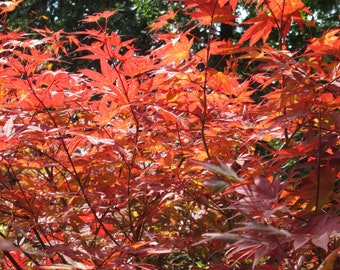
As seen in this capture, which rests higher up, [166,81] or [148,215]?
[166,81]

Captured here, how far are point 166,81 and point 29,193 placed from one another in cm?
64

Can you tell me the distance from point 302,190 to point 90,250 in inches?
25.2

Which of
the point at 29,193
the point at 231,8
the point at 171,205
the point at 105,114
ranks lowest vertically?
the point at 171,205

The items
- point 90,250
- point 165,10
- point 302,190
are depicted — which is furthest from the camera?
point 165,10

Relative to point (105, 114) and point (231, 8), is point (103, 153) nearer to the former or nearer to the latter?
point (105, 114)

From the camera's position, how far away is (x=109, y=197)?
1452 millimetres

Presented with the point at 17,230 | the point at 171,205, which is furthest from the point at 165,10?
the point at 17,230

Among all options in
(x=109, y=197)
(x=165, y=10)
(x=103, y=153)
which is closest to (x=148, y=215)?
(x=109, y=197)

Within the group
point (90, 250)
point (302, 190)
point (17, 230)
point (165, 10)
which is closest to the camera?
point (302, 190)

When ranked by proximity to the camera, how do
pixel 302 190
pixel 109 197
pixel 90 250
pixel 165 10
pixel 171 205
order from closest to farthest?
pixel 302 190 < pixel 90 250 < pixel 109 197 < pixel 171 205 < pixel 165 10

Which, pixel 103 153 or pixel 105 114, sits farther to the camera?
pixel 103 153

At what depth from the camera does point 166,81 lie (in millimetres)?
1294

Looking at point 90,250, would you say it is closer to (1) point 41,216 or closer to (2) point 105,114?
(1) point 41,216

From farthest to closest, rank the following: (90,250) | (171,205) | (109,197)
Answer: (171,205) < (109,197) < (90,250)
